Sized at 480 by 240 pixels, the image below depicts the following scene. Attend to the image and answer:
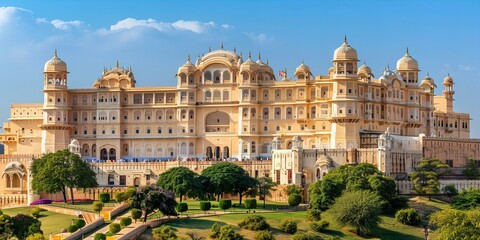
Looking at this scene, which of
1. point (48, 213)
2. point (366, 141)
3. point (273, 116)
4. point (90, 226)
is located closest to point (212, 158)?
point (273, 116)

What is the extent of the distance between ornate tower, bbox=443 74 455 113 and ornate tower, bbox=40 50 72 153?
1632 inches

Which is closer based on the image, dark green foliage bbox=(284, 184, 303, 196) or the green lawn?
the green lawn

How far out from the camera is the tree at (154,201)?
235ft

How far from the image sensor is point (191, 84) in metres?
100

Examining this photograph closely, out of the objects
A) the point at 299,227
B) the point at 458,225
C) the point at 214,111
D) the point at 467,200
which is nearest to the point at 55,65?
the point at 214,111

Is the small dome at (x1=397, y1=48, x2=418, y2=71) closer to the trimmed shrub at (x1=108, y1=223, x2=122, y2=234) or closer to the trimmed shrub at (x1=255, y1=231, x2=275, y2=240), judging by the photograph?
the trimmed shrub at (x1=255, y1=231, x2=275, y2=240)

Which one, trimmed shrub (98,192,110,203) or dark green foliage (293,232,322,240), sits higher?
trimmed shrub (98,192,110,203)

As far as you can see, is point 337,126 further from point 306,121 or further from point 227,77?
point 227,77

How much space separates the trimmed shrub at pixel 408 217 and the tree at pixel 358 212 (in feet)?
8.19

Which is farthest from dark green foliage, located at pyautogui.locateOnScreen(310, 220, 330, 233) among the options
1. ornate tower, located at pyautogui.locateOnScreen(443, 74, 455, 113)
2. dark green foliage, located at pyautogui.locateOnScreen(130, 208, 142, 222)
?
ornate tower, located at pyautogui.locateOnScreen(443, 74, 455, 113)

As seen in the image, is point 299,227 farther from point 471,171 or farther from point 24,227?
point 471,171

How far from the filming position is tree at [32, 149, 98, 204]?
84812 mm

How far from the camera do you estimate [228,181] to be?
8244 centimetres

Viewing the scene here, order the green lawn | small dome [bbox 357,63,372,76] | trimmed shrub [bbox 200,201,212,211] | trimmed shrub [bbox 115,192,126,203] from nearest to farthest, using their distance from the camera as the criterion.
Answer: the green lawn < trimmed shrub [bbox 200,201,212,211] < trimmed shrub [bbox 115,192,126,203] < small dome [bbox 357,63,372,76]
